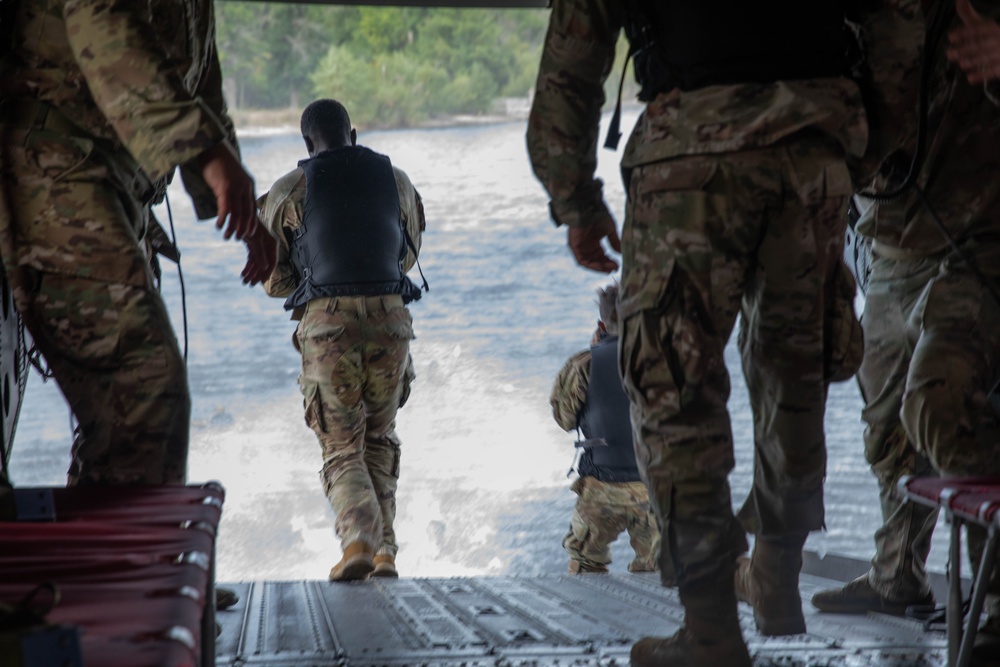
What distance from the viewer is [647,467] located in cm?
197

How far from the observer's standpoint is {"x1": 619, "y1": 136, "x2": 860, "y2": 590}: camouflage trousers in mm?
1925

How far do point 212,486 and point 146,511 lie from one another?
27cm

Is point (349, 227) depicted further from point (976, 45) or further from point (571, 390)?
point (976, 45)

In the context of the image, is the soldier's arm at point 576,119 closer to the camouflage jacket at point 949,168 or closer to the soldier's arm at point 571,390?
the camouflage jacket at point 949,168

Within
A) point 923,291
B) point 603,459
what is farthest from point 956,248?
point 603,459

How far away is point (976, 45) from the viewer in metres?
2.20

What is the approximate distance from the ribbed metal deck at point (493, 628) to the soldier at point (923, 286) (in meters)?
0.25

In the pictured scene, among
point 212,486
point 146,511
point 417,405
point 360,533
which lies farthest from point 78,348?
point 417,405

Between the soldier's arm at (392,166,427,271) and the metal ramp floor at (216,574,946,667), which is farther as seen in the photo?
the soldier's arm at (392,166,427,271)

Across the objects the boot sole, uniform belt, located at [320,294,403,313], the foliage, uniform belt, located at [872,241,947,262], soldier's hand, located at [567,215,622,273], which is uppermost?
the foliage

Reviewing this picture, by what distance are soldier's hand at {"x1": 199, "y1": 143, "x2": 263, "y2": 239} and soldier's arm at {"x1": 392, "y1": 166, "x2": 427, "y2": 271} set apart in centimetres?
207

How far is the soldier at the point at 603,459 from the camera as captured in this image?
421 cm

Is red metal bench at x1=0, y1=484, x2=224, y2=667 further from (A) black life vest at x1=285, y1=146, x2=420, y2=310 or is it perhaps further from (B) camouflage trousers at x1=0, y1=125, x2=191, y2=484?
(A) black life vest at x1=285, y1=146, x2=420, y2=310

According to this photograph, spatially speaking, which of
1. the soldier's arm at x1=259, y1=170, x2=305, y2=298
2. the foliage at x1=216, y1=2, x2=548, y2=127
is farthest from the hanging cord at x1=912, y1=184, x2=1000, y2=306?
the foliage at x1=216, y1=2, x2=548, y2=127
